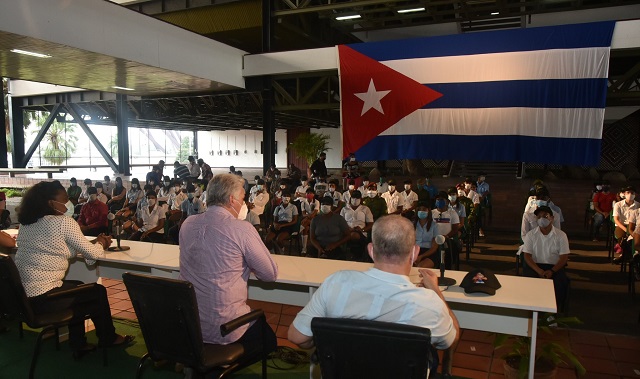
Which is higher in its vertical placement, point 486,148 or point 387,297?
point 486,148

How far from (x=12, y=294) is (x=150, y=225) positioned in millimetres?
4253

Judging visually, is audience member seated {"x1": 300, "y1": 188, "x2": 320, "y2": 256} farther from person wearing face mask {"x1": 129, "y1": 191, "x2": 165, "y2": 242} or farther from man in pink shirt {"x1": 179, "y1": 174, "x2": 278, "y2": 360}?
man in pink shirt {"x1": 179, "y1": 174, "x2": 278, "y2": 360}

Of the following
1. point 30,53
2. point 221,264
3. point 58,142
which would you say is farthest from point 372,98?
point 58,142

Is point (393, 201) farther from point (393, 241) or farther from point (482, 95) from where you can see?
point (393, 241)

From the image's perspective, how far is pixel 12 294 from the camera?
9.57 ft

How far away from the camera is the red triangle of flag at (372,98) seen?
5.99 m

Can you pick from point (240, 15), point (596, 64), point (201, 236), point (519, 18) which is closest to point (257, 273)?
point (201, 236)

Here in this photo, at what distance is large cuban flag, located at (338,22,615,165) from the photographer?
5391mm

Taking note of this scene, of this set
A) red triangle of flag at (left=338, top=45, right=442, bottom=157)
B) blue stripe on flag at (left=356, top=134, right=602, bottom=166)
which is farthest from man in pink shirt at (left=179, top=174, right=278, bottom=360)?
blue stripe on flag at (left=356, top=134, right=602, bottom=166)

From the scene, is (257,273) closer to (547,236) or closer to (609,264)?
(547,236)

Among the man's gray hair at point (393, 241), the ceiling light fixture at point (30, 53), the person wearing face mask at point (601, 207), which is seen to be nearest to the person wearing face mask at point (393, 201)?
the person wearing face mask at point (601, 207)

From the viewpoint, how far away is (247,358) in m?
2.59

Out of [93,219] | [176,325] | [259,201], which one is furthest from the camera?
[259,201]

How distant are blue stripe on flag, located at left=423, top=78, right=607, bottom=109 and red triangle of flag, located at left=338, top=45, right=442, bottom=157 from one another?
0.78 ft
